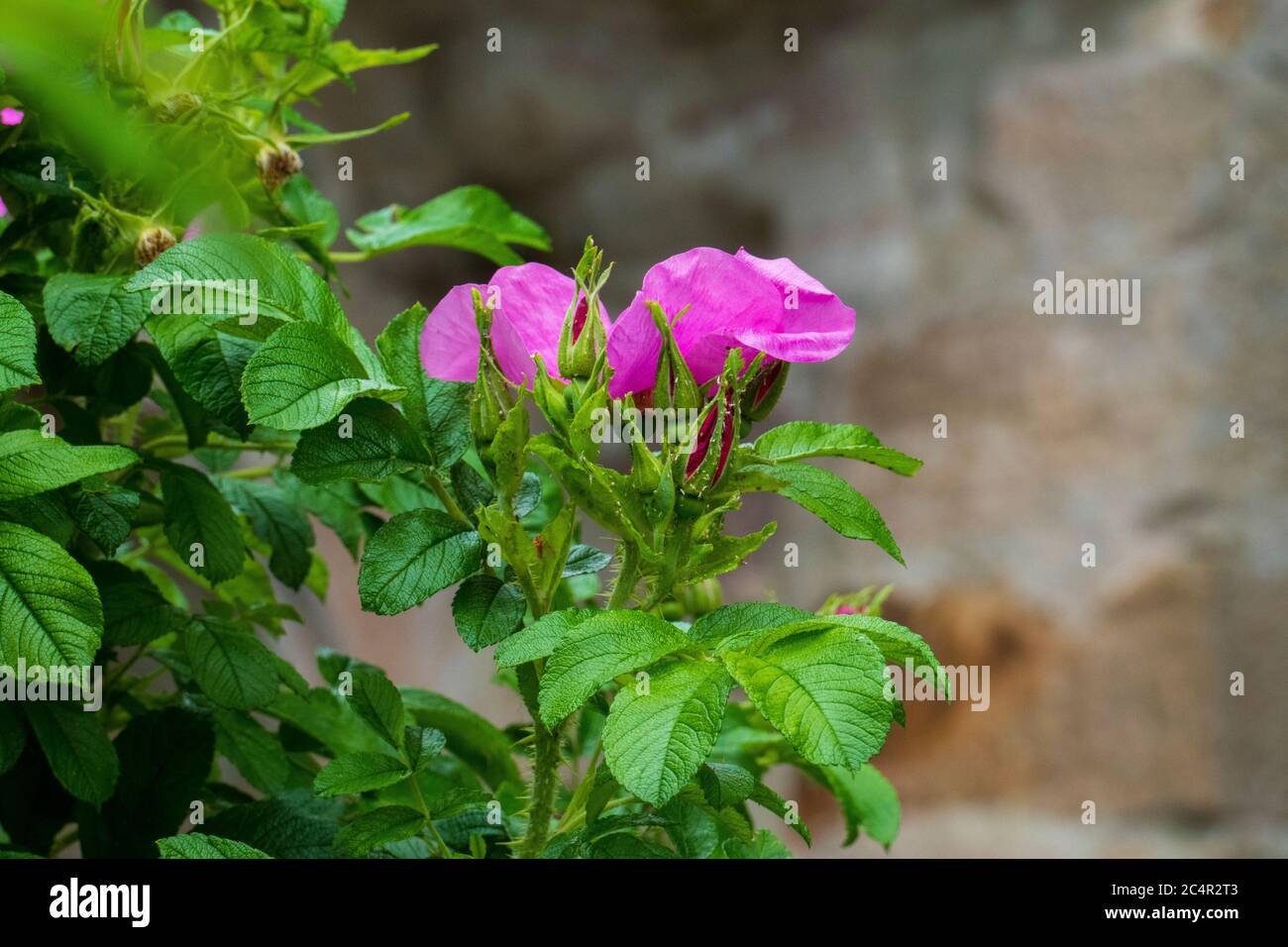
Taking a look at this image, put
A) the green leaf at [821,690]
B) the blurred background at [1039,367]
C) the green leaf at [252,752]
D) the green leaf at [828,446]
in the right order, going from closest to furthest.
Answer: the green leaf at [821,690] < the green leaf at [828,446] < the green leaf at [252,752] < the blurred background at [1039,367]

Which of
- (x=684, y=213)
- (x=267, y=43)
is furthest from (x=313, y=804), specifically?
(x=684, y=213)

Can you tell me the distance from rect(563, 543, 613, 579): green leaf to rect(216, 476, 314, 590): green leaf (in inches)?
6.8

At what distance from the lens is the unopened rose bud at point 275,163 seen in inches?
21.4

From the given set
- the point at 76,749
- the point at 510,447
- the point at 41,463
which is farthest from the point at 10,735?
the point at 510,447

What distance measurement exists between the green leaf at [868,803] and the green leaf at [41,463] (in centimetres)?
36

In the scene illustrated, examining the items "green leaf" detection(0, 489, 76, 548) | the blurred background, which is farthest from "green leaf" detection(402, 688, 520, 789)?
the blurred background

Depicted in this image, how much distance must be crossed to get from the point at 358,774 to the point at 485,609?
0.08m

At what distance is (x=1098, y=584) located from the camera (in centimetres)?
179

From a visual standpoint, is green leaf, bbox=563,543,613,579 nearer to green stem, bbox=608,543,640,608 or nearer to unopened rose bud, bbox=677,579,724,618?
green stem, bbox=608,543,640,608

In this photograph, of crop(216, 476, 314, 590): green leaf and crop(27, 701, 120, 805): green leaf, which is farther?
crop(216, 476, 314, 590): green leaf

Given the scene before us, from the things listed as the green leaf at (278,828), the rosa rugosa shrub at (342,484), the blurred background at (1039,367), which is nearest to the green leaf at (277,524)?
the rosa rugosa shrub at (342,484)

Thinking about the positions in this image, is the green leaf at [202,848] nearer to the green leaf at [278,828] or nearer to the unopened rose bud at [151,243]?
the green leaf at [278,828]

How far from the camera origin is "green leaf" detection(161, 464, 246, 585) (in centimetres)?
54
